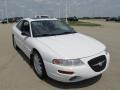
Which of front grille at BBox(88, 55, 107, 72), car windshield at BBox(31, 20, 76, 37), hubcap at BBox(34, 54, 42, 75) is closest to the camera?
front grille at BBox(88, 55, 107, 72)

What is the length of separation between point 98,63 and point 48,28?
2.27m

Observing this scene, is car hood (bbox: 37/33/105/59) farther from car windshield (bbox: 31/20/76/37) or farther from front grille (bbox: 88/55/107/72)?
car windshield (bbox: 31/20/76/37)

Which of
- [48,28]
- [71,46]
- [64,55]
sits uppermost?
[48,28]

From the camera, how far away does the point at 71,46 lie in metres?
4.41

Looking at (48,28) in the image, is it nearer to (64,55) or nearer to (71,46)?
(71,46)

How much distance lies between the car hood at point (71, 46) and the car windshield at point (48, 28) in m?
0.33

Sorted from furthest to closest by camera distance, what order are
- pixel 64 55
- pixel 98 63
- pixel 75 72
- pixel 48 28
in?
pixel 48 28 < pixel 98 63 < pixel 64 55 < pixel 75 72

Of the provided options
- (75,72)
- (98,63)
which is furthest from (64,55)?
(98,63)

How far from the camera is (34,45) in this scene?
4898 millimetres

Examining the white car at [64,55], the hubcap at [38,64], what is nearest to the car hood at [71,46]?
the white car at [64,55]

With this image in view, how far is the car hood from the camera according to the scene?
13.2ft

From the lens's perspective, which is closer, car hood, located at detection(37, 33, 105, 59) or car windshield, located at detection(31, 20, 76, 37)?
car hood, located at detection(37, 33, 105, 59)

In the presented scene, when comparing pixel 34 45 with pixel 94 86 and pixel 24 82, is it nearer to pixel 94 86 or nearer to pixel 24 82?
pixel 24 82

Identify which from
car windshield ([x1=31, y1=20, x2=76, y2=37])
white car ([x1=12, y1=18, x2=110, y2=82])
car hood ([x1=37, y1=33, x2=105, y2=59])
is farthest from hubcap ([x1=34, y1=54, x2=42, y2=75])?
car windshield ([x1=31, y1=20, x2=76, y2=37])
